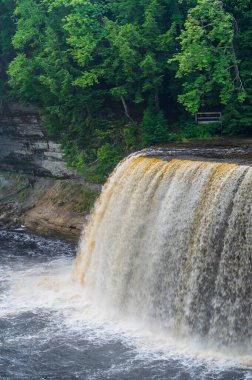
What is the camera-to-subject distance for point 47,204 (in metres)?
31.7

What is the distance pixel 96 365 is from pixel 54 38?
63.9ft

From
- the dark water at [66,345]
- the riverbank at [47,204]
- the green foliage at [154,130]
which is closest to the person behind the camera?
the dark water at [66,345]

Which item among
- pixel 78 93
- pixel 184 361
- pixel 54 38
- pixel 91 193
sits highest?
pixel 54 38

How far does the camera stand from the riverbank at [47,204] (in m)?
29.8

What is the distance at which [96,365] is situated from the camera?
16.4 meters

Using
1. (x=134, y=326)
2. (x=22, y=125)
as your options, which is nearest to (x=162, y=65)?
(x=22, y=125)

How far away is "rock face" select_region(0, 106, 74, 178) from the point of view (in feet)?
109

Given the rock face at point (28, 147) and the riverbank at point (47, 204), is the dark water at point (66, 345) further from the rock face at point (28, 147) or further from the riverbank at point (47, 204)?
the rock face at point (28, 147)

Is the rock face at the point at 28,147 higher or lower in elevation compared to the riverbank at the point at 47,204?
higher

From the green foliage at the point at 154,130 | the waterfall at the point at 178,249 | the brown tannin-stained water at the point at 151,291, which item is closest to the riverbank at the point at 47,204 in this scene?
the green foliage at the point at 154,130

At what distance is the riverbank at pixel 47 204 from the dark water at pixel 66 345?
18.8 ft

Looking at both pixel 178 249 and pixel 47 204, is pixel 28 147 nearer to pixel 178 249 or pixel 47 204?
pixel 47 204

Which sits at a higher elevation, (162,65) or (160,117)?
(162,65)

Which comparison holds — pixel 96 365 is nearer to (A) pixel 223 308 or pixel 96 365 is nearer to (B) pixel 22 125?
(A) pixel 223 308
